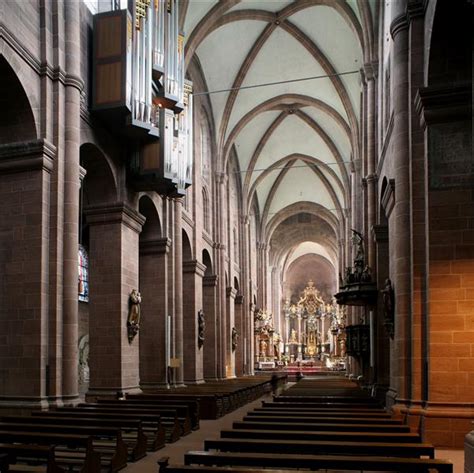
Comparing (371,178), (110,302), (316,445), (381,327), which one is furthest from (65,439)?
(371,178)

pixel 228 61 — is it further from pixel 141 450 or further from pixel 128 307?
pixel 141 450

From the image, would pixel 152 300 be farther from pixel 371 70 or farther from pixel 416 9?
pixel 416 9

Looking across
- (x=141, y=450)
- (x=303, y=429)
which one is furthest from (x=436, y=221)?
(x=141, y=450)

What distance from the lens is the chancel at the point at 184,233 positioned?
9.09m

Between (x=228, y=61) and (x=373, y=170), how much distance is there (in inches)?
422

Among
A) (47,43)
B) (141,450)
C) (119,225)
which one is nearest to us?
(141,450)

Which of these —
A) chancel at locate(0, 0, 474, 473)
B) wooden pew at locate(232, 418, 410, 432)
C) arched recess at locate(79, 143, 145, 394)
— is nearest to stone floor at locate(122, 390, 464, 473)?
chancel at locate(0, 0, 474, 473)

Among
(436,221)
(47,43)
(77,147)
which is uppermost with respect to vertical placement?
(47,43)

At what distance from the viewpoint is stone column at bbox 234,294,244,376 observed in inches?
1505

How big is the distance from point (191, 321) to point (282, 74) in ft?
43.3

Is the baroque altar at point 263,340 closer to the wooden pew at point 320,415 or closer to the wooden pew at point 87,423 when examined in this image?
the wooden pew at point 320,415

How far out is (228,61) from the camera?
2823 centimetres

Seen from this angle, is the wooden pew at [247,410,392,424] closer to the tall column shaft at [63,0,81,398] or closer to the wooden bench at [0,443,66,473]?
the wooden bench at [0,443,66,473]

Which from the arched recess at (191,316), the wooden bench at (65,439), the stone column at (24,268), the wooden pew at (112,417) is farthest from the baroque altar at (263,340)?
the wooden bench at (65,439)
